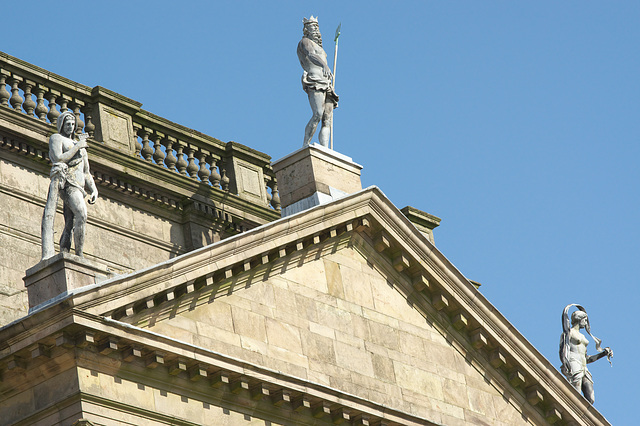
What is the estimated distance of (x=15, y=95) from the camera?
1058 inches

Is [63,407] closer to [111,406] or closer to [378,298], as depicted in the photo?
[111,406]

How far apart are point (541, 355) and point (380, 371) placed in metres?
3.61

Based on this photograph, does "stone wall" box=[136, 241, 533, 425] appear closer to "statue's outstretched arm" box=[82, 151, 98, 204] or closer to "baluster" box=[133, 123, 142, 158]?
"statue's outstretched arm" box=[82, 151, 98, 204]


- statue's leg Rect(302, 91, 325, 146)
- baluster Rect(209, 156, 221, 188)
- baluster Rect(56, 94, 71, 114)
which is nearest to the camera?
baluster Rect(56, 94, 71, 114)

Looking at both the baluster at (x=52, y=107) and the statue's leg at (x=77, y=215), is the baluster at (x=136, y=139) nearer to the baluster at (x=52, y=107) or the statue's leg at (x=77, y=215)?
the baluster at (x=52, y=107)

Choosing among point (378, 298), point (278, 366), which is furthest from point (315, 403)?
point (378, 298)

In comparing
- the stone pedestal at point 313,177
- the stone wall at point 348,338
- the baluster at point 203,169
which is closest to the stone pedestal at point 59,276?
the stone wall at point 348,338

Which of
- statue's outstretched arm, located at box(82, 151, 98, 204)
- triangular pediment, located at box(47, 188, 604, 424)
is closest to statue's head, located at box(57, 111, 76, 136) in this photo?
statue's outstretched arm, located at box(82, 151, 98, 204)

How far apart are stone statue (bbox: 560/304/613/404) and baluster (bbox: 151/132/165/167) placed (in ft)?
25.7

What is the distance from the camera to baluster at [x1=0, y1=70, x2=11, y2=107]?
26.6m

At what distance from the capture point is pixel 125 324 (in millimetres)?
21781

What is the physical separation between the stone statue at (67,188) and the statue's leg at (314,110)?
5761 millimetres

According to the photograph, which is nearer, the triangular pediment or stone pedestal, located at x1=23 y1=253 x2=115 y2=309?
stone pedestal, located at x1=23 y1=253 x2=115 y2=309

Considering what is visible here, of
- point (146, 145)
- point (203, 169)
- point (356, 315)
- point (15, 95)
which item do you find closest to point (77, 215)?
point (15, 95)
